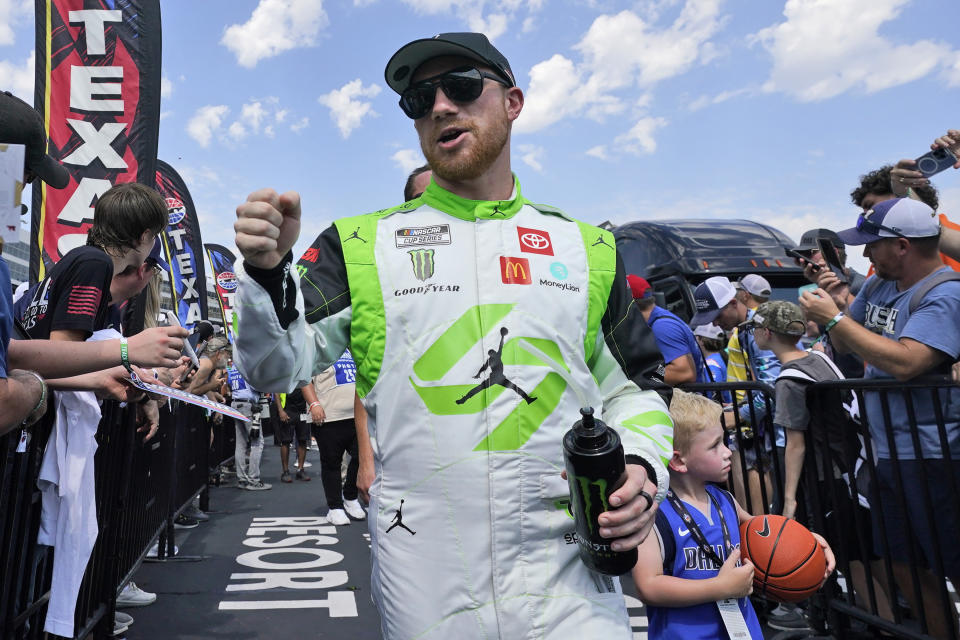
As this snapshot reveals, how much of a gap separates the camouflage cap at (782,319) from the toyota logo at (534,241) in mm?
3459

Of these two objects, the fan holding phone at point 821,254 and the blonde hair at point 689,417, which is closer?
the blonde hair at point 689,417

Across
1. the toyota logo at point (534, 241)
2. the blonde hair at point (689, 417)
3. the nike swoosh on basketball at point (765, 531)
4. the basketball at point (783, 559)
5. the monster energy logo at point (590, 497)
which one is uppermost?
the toyota logo at point (534, 241)

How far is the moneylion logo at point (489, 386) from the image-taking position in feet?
5.49

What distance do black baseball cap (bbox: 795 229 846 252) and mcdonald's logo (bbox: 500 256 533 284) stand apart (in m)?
2.78

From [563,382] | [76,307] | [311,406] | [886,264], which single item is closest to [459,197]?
[563,382]

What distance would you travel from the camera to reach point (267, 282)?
4.83 ft

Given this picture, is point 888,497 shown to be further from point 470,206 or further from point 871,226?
point 470,206

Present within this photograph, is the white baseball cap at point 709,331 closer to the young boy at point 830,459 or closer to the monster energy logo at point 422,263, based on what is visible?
the young boy at point 830,459

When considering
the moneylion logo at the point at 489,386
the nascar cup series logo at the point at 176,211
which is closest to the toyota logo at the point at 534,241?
the moneylion logo at the point at 489,386

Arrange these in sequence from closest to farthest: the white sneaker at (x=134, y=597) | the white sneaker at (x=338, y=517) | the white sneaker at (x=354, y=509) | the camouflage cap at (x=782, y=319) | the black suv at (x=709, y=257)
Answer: the camouflage cap at (x=782, y=319), the white sneaker at (x=134, y=597), the white sneaker at (x=338, y=517), the white sneaker at (x=354, y=509), the black suv at (x=709, y=257)

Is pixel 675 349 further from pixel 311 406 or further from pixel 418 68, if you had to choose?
pixel 311 406

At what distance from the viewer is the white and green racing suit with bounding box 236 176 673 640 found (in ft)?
5.29

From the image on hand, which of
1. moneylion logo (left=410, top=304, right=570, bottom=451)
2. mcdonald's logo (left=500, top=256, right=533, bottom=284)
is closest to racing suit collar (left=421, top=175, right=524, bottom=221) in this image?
mcdonald's logo (left=500, top=256, right=533, bottom=284)

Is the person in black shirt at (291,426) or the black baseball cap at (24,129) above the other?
the black baseball cap at (24,129)
